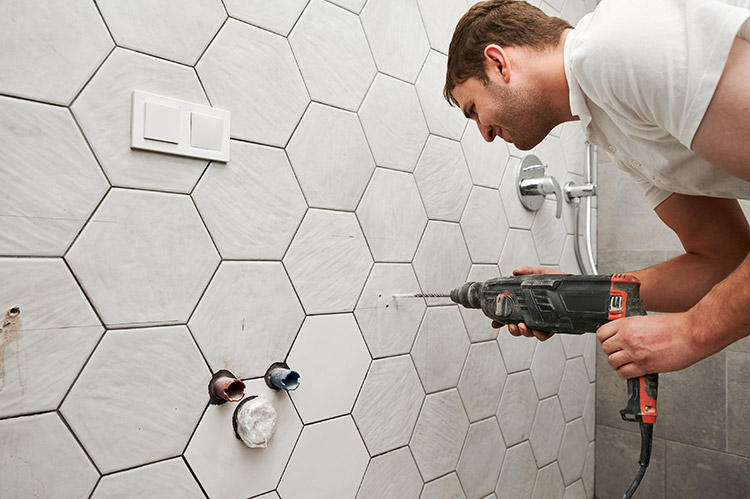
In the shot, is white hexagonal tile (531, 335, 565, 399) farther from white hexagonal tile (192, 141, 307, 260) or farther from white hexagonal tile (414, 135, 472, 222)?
white hexagonal tile (192, 141, 307, 260)

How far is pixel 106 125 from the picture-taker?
73cm

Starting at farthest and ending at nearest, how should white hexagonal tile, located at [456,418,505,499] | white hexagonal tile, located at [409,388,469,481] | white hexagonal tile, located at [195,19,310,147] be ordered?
white hexagonal tile, located at [456,418,505,499]
white hexagonal tile, located at [409,388,469,481]
white hexagonal tile, located at [195,19,310,147]

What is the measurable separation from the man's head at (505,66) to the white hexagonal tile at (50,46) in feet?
2.08

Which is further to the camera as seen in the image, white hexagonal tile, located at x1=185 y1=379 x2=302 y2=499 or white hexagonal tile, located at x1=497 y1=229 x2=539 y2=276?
white hexagonal tile, located at x1=497 y1=229 x2=539 y2=276

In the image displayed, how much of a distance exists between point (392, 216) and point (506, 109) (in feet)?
1.03

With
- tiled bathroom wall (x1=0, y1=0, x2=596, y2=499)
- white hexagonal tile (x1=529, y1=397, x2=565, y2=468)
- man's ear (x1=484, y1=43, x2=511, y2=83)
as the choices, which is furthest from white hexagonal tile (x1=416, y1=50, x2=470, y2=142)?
white hexagonal tile (x1=529, y1=397, x2=565, y2=468)

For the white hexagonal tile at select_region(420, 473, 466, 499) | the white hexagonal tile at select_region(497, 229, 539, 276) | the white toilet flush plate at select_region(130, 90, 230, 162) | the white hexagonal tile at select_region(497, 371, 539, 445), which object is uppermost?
the white toilet flush plate at select_region(130, 90, 230, 162)

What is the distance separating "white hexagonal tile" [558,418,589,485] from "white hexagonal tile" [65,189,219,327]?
A: 1.33 m

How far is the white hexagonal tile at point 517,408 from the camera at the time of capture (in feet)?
4.63

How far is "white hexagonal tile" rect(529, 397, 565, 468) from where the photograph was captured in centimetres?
152

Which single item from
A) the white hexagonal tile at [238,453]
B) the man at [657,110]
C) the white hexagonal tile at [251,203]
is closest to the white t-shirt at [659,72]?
the man at [657,110]

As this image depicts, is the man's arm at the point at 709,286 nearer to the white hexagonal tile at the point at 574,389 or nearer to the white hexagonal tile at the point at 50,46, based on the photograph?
the white hexagonal tile at the point at 574,389

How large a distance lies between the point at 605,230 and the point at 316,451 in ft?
4.39

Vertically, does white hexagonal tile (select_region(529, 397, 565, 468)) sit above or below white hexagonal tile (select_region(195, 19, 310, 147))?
below
